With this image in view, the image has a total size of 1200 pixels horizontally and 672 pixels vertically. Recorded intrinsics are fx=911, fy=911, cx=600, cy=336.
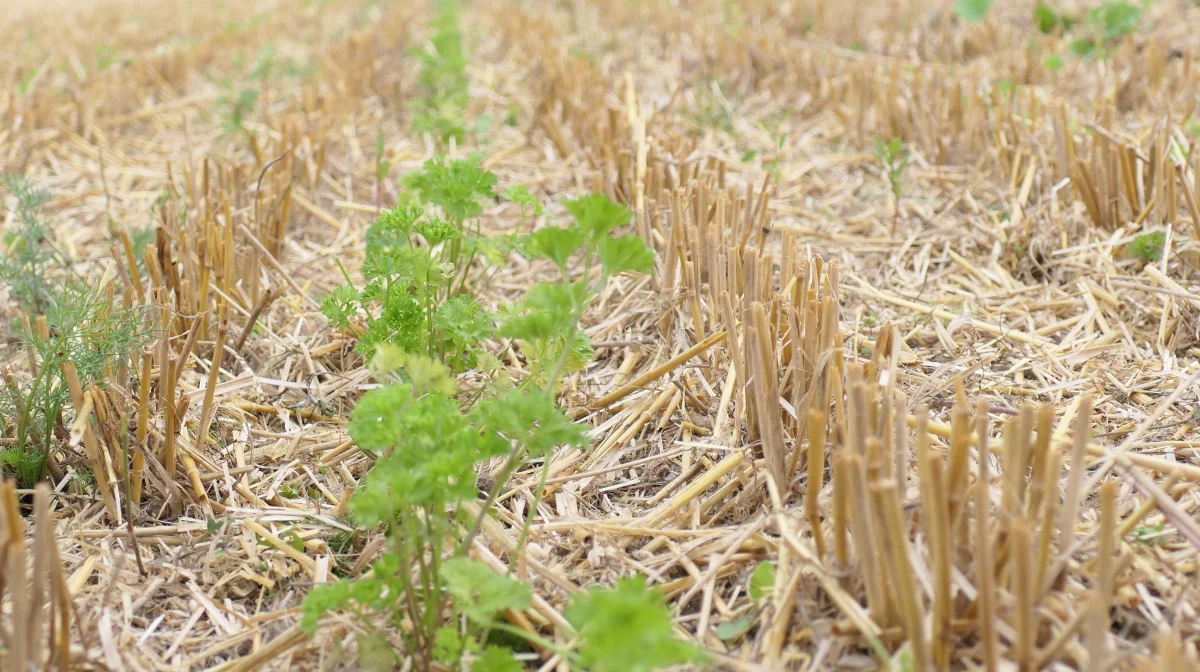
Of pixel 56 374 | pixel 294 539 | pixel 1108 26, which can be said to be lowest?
pixel 294 539

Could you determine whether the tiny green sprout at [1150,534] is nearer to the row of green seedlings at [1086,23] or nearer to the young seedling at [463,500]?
the young seedling at [463,500]

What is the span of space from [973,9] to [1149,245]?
10.6 feet

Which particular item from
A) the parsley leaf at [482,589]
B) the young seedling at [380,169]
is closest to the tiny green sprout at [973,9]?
the young seedling at [380,169]

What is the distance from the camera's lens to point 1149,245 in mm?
2262

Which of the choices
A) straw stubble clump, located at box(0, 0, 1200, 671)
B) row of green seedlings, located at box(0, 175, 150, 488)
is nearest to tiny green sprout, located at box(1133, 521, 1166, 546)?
straw stubble clump, located at box(0, 0, 1200, 671)

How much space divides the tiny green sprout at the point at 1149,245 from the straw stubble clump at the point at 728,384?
11mm

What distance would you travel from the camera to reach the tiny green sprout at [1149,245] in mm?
2260

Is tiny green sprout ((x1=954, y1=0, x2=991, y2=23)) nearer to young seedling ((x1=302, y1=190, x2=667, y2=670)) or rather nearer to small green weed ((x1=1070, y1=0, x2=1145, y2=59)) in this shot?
small green weed ((x1=1070, y1=0, x2=1145, y2=59))

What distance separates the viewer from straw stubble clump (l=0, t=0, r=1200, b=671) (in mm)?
1139

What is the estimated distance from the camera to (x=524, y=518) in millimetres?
1601

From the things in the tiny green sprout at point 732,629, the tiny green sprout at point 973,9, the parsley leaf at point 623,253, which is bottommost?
the tiny green sprout at point 732,629

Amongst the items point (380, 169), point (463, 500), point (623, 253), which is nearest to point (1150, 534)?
point (623, 253)

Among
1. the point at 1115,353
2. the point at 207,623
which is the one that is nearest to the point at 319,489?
the point at 207,623

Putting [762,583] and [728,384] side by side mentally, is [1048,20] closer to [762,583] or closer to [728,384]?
[728,384]
